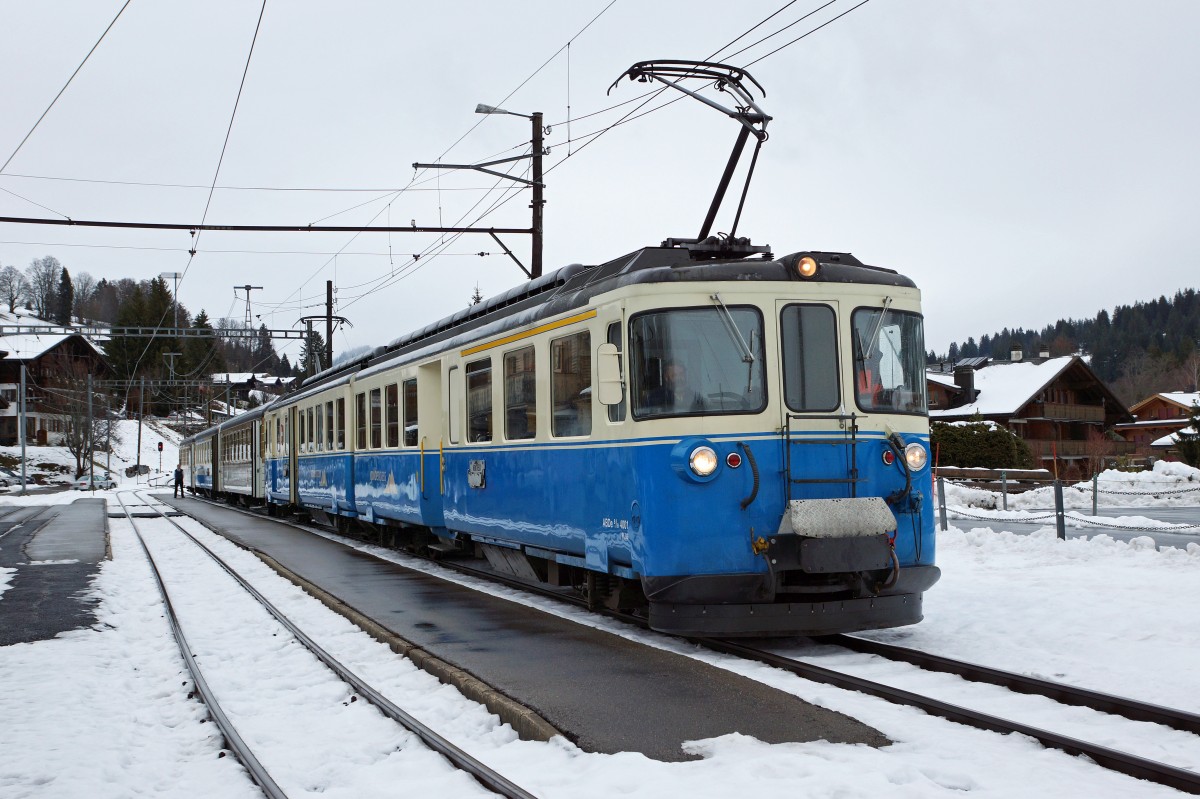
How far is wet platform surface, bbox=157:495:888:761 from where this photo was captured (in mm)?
6066

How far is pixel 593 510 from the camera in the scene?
9.25 metres

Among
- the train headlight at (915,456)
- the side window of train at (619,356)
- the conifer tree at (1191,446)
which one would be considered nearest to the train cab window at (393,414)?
the side window of train at (619,356)

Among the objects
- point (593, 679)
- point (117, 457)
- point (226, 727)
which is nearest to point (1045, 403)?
point (593, 679)

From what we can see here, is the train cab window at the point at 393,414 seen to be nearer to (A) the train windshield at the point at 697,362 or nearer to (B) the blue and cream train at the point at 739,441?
(B) the blue and cream train at the point at 739,441

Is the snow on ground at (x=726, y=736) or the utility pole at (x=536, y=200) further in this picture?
the utility pole at (x=536, y=200)

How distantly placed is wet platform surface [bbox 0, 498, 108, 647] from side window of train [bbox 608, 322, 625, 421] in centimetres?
568

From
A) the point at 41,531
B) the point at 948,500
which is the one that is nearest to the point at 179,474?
the point at 41,531

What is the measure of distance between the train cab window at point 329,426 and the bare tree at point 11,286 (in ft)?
502

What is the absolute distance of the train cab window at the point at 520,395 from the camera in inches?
416

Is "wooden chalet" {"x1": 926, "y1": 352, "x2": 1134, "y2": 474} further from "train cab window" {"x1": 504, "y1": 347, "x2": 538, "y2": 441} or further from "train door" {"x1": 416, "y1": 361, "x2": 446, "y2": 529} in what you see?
"train cab window" {"x1": 504, "y1": 347, "x2": 538, "y2": 441}

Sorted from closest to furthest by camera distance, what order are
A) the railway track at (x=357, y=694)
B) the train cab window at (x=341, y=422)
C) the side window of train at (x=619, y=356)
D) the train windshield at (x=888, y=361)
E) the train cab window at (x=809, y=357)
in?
the railway track at (x=357, y=694) < the train cab window at (x=809, y=357) < the side window of train at (x=619, y=356) < the train windshield at (x=888, y=361) < the train cab window at (x=341, y=422)

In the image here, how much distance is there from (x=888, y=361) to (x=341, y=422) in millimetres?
12784

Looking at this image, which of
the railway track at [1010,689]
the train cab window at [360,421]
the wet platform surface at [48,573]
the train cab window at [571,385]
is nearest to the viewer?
the railway track at [1010,689]

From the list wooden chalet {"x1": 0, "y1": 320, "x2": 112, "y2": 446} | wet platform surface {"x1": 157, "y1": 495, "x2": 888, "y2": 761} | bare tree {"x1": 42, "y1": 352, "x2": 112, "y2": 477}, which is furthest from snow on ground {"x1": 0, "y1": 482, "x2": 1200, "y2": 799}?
wooden chalet {"x1": 0, "y1": 320, "x2": 112, "y2": 446}
